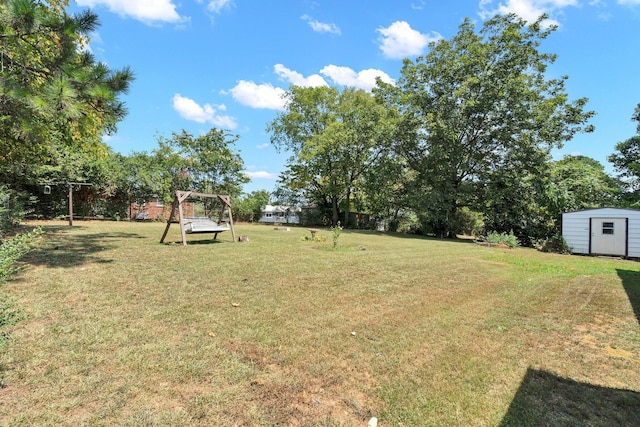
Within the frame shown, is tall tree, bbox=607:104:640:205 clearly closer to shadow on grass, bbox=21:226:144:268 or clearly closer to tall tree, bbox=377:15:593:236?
tall tree, bbox=377:15:593:236

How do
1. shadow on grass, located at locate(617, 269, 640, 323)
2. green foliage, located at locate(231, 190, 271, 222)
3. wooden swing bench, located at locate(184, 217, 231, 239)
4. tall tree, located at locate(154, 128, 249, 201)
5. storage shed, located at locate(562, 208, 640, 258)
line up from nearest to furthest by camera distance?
shadow on grass, located at locate(617, 269, 640, 323) → wooden swing bench, located at locate(184, 217, 231, 239) → storage shed, located at locate(562, 208, 640, 258) → tall tree, located at locate(154, 128, 249, 201) → green foliage, located at locate(231, 190, 271, 222)

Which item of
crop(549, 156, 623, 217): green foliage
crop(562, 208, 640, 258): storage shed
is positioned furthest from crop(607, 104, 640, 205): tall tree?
crop(562, 208, 640, 258): storage shed

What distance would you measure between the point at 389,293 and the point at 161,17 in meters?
13.6

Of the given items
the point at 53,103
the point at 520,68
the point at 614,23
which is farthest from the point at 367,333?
the point at 520,68

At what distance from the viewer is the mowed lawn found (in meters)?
2.00

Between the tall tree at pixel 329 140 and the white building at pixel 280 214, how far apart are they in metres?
2.39

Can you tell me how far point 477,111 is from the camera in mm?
19578

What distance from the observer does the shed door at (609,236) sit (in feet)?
44.9

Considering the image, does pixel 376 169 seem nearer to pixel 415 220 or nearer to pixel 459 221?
pixel 415 220

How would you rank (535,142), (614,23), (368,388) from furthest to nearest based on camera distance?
(535,142)
(614,23)
(368,388)

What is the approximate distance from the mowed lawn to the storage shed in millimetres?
11224

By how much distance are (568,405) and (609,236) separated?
16257 millimetres

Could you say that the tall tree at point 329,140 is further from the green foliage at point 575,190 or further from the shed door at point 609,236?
the shed door at point 609,236

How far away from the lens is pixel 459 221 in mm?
24531
